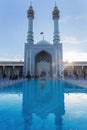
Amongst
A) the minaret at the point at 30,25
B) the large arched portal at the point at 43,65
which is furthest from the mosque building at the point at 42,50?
the large arched portal at the point at 43,65

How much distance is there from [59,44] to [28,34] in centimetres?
542

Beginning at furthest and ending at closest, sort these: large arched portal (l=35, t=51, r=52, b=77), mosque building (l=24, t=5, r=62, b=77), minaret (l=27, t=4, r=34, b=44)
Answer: large arched portal (l=35, t=51, r=52, b=77) → minaret (l=27, t=4, r=34, b=44) → mosque building (l=24, t=5, r=62, b=77)

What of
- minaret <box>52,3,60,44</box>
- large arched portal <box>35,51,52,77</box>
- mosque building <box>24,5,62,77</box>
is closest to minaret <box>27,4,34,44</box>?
mosque building <box>24,5,62,77</box>

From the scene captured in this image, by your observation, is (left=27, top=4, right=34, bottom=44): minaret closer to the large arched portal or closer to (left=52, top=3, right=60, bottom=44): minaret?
the large arched portal

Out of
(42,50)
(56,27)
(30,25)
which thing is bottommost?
(42,50)

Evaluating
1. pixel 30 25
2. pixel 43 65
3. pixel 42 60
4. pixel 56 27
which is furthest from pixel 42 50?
pixel 30 25

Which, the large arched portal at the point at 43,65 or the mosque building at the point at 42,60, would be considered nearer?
the mosque building at the point at 42,60

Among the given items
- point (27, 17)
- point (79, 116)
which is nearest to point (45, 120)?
point (79, 116)

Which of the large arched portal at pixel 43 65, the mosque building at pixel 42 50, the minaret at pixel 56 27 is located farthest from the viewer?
the large arched portal at pixel 43 65

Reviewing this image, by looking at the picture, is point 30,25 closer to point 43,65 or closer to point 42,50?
point 42,50

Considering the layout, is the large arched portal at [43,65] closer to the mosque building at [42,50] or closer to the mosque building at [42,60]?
the mosque building at [42,60]

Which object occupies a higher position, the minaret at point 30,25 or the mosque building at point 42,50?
the minaret at point 30,25

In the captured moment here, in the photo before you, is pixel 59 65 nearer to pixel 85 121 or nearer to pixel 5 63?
pixel 5 63

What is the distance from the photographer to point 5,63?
1101 inches
